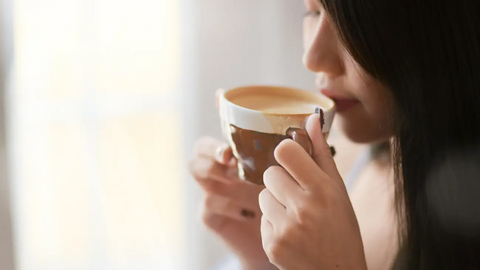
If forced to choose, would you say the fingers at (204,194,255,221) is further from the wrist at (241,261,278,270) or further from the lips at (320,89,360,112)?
the lips at (320,89,360,112)

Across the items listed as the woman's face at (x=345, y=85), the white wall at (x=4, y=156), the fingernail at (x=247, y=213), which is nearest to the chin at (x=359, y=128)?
the woman's face at (x=345, y=85)

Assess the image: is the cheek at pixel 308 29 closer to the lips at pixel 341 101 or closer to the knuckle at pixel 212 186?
the lips at pixel 341 101

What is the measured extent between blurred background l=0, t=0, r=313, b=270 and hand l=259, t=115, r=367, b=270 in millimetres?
323

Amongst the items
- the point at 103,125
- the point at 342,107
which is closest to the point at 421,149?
the point at 342,107

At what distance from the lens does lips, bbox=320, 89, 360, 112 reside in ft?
2.03

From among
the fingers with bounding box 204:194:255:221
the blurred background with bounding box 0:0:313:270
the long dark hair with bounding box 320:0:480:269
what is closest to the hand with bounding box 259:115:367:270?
the long dark hair with bounding box 320:0:480:269

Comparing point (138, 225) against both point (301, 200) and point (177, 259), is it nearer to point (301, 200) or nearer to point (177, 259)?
point (177, 259)

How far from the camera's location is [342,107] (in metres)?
0.63

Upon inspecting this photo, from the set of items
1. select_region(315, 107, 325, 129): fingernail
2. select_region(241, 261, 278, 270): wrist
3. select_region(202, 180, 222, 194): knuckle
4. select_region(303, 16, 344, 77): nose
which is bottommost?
select_region(241, 261, 278, 270): wrist

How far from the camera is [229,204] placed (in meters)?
0.73

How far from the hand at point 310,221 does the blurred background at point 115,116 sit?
0.32m

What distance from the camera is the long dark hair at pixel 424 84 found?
0.50 m

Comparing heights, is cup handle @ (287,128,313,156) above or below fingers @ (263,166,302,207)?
above

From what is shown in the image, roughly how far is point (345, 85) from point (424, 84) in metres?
0.10
